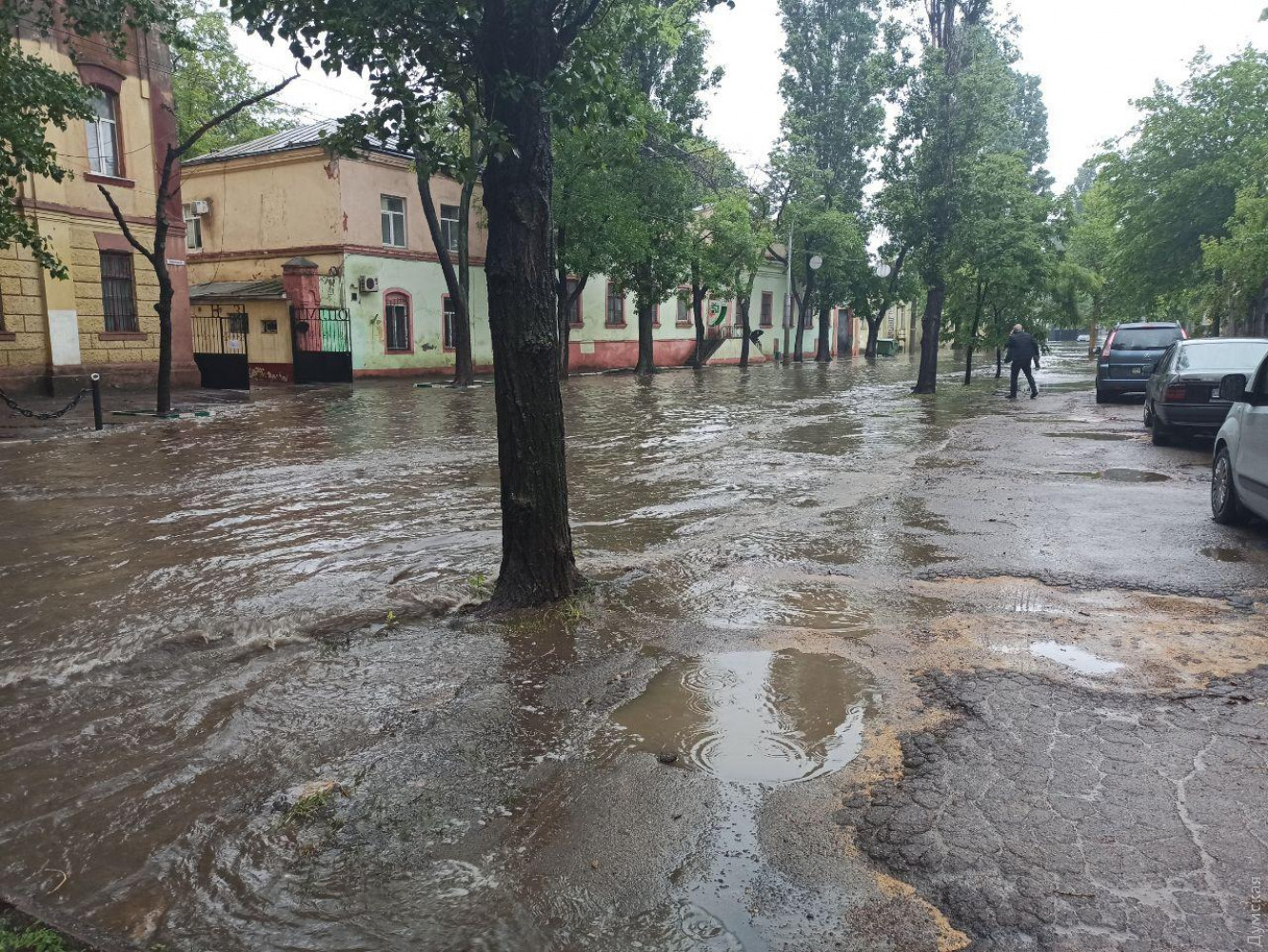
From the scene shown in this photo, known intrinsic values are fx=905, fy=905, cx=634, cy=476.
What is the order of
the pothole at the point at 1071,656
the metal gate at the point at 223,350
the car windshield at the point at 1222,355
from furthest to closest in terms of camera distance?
the metal gate at the point at 223,350 < the car windshield at the point at 1222,355 < the pothole at the point at 1071,656

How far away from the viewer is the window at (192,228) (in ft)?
104

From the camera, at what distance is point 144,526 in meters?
8.45

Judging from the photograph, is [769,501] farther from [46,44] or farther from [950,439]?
[46,44]

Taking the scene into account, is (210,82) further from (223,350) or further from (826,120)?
(826,120)

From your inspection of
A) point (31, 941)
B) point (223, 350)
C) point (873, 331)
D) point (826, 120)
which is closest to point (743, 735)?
point (31, 941)

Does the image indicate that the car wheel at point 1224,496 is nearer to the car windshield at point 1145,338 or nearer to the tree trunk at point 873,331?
the car windshield at point 1145,338

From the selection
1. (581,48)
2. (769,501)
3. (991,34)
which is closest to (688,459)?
(769,501)

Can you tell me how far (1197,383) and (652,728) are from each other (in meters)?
11.9

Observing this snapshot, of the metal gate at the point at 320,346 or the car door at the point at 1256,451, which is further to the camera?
the metal gate at the point at 320,346

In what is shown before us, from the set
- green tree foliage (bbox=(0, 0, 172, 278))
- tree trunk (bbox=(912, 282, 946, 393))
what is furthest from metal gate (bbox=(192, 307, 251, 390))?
tree trunk (bbox=(912, 282, 946, 393))

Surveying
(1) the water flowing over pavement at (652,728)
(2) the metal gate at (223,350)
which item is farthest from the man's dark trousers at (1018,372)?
(2) the metal gate at (223,350)

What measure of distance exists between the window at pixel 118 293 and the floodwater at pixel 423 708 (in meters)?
14.7

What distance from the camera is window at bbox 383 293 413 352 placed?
31.2m

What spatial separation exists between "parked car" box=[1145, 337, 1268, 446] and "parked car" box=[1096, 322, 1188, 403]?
6988mm
